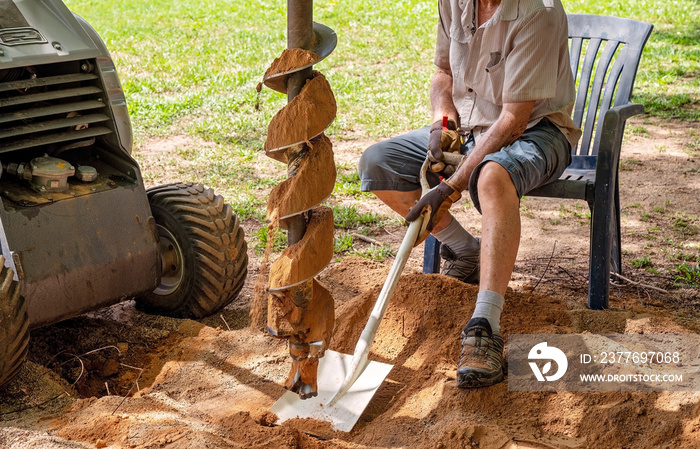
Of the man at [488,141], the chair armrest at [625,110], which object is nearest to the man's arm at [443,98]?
the man at [488,141]

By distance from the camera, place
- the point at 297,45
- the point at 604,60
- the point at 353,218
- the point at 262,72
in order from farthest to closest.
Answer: the point at 262,72 → the point at 353,218 → the point at 604,60 → the point at 297,45

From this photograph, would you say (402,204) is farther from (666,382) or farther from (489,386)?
(666,382)

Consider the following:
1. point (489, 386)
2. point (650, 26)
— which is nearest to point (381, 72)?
point (650, 26)

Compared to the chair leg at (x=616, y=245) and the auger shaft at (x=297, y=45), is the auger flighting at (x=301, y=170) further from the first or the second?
the chair leg at (x=616, y=245)

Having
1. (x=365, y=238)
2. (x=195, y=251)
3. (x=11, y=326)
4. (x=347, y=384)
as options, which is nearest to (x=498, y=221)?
(x=347, y=384)

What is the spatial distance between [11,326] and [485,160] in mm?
1942

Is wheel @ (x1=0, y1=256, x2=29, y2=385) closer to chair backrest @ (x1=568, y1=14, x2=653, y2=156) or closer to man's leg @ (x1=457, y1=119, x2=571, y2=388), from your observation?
man's leg @ (x1=457, y1=119, x2=571, y2=388)

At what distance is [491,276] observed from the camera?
10.1 ft

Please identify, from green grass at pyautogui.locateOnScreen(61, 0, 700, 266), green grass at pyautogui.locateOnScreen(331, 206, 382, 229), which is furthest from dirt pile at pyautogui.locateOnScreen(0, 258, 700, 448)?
green grass at pyautogui.locateOnScreen(331, 206, 382, 229)

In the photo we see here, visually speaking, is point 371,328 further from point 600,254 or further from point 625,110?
point 625,110

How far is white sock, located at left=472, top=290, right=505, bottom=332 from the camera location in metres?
2.99

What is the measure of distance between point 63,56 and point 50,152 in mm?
400

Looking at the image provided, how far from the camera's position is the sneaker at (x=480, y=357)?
2.81 m

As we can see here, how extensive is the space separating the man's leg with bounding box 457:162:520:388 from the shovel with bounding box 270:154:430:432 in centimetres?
31
